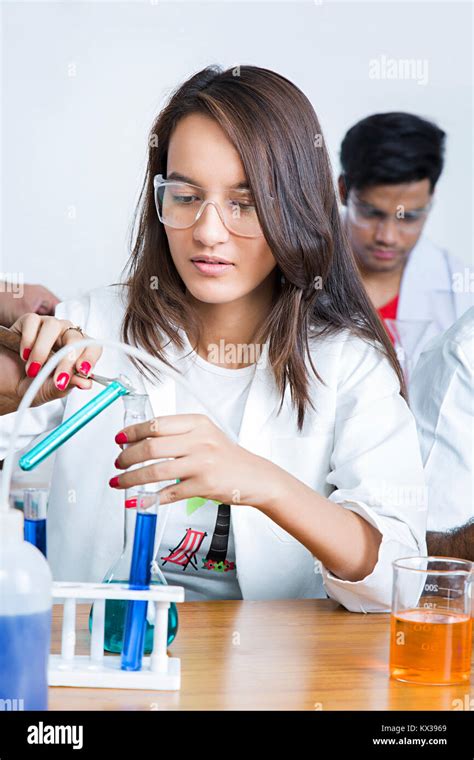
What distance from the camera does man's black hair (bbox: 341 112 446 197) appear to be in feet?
11.3

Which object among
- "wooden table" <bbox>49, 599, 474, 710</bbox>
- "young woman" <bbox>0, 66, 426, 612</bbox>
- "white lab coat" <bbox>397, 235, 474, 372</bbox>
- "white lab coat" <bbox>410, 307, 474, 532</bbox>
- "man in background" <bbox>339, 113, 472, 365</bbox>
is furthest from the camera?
"white lab coat" <bbox>397, 235, 474, 372</bbox>

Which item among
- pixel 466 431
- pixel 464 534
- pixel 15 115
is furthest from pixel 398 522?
pixel 15 115

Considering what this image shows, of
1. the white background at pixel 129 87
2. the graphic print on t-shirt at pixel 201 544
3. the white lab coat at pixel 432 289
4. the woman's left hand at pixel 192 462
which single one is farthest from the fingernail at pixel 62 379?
the white background at pixel 129 87

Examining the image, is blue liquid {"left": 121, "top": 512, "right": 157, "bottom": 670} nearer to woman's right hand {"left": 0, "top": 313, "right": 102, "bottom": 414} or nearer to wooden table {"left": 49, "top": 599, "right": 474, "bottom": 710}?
wooden table {"left": 49, "top": 599, "right": 474, "bottom": 710}

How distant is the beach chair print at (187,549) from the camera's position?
166 centimetres

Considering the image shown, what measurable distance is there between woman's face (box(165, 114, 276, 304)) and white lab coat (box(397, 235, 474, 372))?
1.91 metres

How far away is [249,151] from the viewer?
158 centimetres

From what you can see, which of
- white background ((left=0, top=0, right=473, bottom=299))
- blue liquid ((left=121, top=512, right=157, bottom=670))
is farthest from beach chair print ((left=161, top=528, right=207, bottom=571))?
white background ((left=0, top=0, right=473, bottom=299))

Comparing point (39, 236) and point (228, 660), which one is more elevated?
point (39, 236)

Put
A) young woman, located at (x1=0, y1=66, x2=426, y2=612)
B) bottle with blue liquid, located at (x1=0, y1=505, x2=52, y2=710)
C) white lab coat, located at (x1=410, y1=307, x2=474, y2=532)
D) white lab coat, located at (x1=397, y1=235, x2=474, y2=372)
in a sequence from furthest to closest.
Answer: white lab coat, located at (x1=397, y1=235, x2=474, y2=372), white lab coat, located at (x1=410, y1=307, x2=474, y2=532), young woman, located at (x1=0, y1=66, x2=426, y2=612), bottle with blue liquid, located at (x1=0, y1=505, x2=52, y2=710)

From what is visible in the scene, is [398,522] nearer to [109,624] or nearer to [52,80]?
[109,624]

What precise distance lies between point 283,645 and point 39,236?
333 centimetres

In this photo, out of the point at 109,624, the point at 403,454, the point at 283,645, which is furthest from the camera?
the point at 403,454

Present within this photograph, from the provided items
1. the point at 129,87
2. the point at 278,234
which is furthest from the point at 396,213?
the point at 278,234
